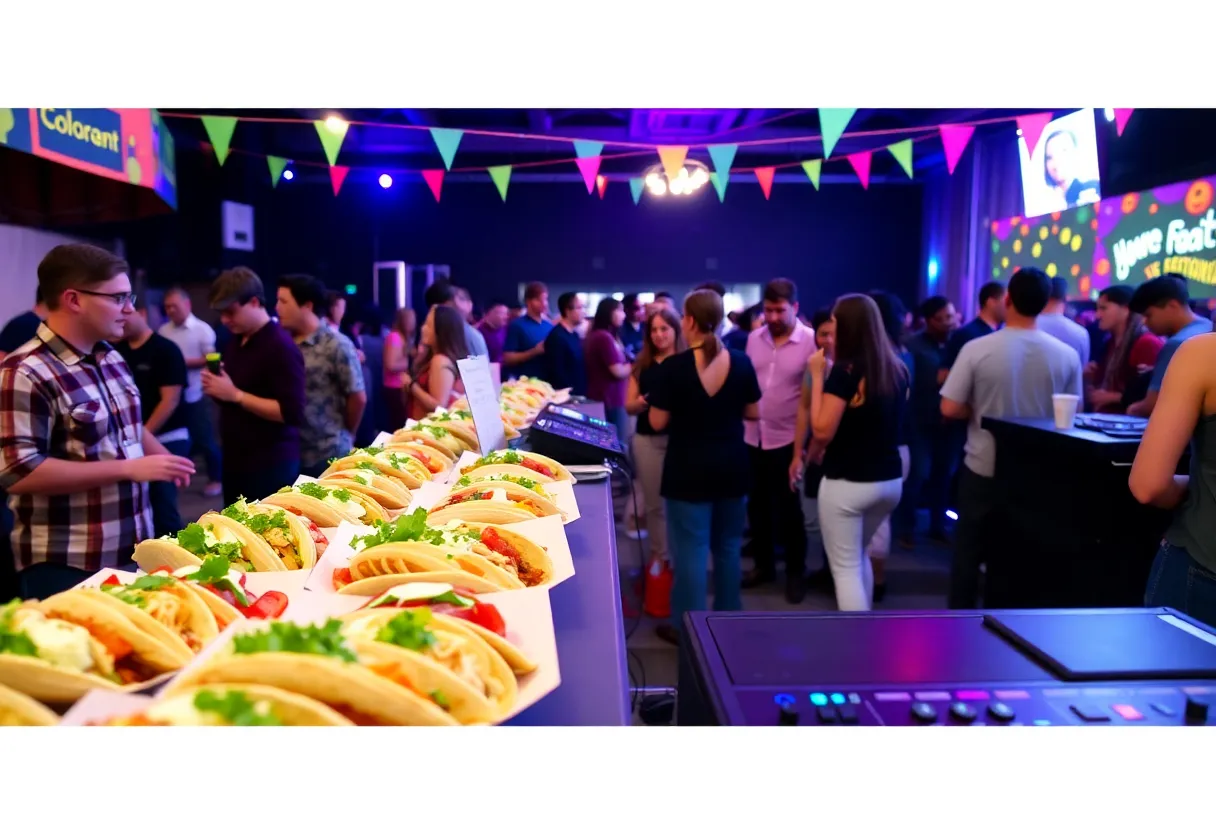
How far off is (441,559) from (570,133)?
1073 centimetres

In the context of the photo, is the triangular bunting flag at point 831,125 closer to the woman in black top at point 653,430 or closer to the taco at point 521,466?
the woman in black top at point 653,430

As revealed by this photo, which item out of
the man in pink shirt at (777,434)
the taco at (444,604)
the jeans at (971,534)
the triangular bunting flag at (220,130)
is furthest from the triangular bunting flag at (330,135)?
the taco at (444,604)

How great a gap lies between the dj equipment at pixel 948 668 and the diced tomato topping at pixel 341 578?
0.58 metres

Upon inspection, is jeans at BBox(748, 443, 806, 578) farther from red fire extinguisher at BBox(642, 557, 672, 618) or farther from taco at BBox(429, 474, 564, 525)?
taco at BBox(429, 474, 564, 525)

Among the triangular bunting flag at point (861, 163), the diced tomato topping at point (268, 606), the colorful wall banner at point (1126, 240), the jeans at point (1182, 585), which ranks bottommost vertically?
the jeans at point (1182, 585)

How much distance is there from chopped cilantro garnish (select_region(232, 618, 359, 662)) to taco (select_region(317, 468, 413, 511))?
1.14 m

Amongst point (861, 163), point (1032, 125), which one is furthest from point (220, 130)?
point (861, 163)

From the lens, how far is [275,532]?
5.24 ft

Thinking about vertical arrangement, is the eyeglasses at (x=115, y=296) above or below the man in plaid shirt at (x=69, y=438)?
above

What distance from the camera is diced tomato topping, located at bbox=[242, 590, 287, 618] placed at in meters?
1.26

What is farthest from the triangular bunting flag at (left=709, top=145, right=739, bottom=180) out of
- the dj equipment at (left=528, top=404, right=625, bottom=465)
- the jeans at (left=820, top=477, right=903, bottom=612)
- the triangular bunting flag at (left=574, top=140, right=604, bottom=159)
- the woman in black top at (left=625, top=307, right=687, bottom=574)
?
the dj equipment at (left=528, top=404, right=625, bottom=465)

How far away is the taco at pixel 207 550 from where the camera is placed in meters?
1.38

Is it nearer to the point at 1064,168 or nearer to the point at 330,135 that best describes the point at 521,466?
the point at 330,135

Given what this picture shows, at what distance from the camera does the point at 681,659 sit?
125 cm
